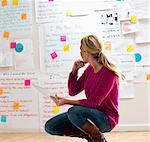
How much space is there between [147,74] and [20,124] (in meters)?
1.41

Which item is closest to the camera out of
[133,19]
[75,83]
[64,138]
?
[75,83]

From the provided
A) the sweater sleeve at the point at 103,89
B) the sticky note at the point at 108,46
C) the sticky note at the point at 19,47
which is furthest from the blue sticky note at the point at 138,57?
the sweater sleeve at the point at 103,89

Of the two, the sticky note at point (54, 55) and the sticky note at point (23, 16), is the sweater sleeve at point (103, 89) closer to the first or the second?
the sticky note at point (54, 55)

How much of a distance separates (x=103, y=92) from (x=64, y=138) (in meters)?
1.19

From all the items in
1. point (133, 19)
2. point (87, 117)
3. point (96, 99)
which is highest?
point (133, 19)

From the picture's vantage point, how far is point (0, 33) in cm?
344

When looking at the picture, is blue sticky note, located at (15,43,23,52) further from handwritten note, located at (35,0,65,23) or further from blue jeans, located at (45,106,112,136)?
blue jeans, located at (45,106,112,136)

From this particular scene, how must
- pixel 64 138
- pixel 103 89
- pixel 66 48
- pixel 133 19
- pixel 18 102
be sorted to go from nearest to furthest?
pixel 103 89
pixel 64 138
pixel 133 19
pixel 66 48
pixel 18 102

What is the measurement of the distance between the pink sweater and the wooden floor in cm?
90

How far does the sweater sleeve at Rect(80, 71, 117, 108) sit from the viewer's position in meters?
2.01

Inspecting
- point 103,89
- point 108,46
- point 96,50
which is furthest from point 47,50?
point 103,89

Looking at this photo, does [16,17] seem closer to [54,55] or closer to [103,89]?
[54,55]

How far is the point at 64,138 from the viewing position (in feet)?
10.0

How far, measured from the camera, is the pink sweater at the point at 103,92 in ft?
6.63
